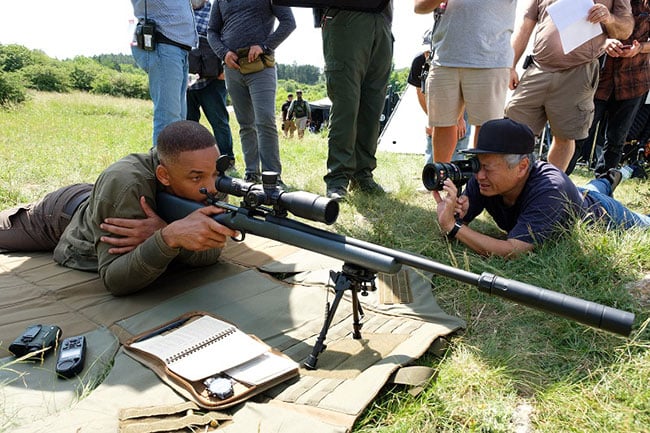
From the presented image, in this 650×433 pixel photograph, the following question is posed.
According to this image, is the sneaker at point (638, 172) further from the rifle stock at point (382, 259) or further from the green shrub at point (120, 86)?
the green shrub at point (120, 86)

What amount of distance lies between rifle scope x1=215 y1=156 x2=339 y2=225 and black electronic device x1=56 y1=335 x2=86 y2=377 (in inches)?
44.7

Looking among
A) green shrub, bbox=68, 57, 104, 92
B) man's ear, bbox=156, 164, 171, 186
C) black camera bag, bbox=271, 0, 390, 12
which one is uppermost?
green shrub, bbox=68, 57, 104, 92

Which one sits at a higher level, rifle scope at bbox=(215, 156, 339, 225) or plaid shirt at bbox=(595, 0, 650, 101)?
plaid shirt at bbox=(595, 0, 650, 101)

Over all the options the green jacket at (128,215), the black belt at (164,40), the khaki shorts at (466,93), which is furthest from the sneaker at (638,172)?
the green jacket at (128,215)

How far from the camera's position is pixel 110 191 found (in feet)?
9.45

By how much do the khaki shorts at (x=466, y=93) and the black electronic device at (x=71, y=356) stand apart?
359 cm

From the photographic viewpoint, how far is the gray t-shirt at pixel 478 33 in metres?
4.18

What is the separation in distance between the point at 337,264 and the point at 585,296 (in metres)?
1.79

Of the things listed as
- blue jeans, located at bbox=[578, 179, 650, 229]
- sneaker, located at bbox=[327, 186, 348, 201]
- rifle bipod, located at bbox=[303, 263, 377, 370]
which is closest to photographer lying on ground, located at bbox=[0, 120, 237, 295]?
rifle bipod, located at bbox=[303, 263, 377, 370]

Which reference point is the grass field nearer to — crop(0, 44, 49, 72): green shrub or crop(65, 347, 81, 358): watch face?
crop(65, 347, 81, 358): watch face

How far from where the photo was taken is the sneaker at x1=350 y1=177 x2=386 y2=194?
556cm

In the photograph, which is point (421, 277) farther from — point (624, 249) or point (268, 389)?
point (268, 389)

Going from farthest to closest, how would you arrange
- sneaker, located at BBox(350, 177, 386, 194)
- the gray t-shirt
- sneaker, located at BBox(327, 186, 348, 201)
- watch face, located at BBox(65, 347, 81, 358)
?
sneaker, located at BBox(350, 177, 386, 194) < sneaker, located at BBox(327, 186, 348, 201) < the gray t-shirt < watch face, located at BBox(65, 347, 81, 358)

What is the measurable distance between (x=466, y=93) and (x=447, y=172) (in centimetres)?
144
